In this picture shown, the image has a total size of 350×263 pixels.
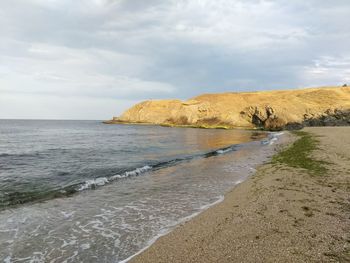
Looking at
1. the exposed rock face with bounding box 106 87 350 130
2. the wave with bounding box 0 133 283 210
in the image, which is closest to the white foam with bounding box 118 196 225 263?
the wave with bounding box 0 133 283 210

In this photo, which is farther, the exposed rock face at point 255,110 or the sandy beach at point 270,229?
the exposed rock face at point 255,110

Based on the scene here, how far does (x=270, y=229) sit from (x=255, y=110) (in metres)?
79.6

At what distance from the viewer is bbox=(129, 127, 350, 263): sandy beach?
5500 mm

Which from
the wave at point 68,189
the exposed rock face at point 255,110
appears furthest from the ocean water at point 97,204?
the exposed rock face at point 255,110

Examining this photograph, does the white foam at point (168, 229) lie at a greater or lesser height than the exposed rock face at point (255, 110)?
lesser

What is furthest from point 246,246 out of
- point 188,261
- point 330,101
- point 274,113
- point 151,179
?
point 330,101

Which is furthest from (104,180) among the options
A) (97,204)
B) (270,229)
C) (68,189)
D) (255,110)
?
(255,110)

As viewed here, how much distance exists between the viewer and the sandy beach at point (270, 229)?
18.0 feet

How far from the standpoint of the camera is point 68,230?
805 centimetres

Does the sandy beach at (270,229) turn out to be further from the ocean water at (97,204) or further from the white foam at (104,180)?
the white foam at (104,180)

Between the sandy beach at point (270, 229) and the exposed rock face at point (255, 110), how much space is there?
210 feet

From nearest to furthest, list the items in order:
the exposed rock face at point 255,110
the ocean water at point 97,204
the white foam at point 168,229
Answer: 1. the white foam at point 168,229
2. the ocean water at point 97,204
3. the exposed rock face at point 255,110

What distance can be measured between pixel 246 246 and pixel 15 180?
1332 cm

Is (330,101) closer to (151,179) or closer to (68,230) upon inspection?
(151,179)
